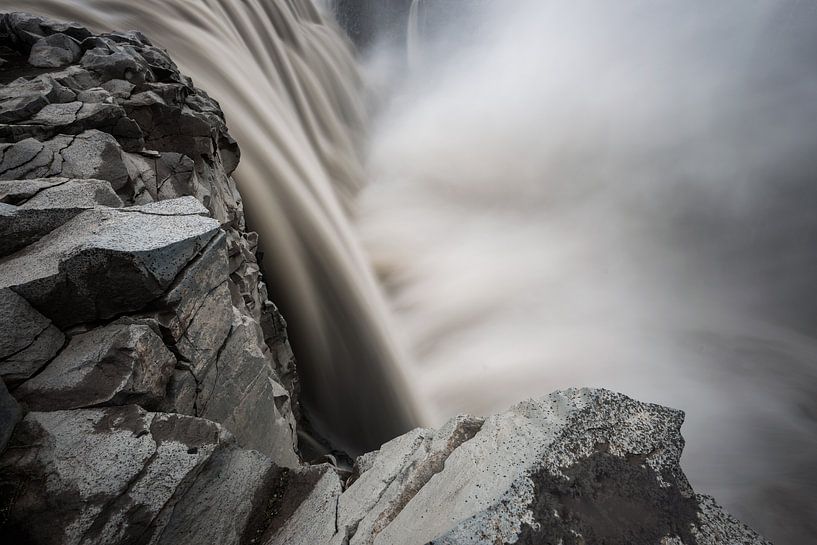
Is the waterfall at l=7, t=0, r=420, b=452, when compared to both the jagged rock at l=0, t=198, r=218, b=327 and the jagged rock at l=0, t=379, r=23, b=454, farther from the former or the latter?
the jagged rock at l=0, t=379, r=23, b=454

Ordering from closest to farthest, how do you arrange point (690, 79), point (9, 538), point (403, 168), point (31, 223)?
point (9, 538), point (31, 223), point (690, 79), point (403, 168)

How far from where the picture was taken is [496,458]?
7.02 ft

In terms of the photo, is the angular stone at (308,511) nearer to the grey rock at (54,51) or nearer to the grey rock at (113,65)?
the grey rock at (113,65)

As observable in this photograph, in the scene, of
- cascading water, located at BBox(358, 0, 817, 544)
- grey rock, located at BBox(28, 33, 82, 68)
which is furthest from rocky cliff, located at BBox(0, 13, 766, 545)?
cascading water, located at BBox(358, 0, 817, 544)

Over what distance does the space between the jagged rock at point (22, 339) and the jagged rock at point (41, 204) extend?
0.52 m

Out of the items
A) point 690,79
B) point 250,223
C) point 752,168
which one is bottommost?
point 250,223

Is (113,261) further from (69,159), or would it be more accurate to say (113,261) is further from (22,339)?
(69,159)

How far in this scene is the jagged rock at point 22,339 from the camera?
205 centimetres

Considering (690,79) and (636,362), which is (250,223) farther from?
(690,79)

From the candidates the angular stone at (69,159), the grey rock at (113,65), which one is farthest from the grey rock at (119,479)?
the grey rock at (113,65)

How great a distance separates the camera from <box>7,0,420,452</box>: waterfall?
6445 mm

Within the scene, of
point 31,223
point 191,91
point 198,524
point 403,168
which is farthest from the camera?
point 403,168

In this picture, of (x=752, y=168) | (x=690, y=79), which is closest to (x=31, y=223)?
(x=752, y=168)

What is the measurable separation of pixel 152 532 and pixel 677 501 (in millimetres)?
2733
